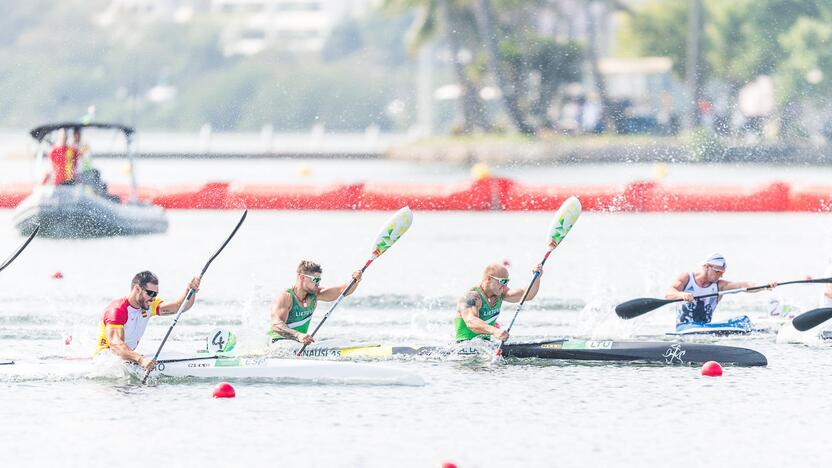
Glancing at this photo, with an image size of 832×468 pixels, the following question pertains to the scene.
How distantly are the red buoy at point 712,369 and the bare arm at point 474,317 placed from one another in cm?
226

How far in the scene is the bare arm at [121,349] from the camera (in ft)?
57.0

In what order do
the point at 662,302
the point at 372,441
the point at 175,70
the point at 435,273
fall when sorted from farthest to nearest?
the point at 175,70, the point at 435,273, the point at 662,302, the point at 372,441

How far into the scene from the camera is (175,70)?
162250 millimetres

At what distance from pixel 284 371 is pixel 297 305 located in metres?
1.55

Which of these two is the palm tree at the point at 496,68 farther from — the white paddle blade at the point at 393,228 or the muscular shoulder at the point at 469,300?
the muscular shoulder at the point at 469,300

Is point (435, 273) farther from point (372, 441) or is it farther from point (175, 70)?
point (175, 70)

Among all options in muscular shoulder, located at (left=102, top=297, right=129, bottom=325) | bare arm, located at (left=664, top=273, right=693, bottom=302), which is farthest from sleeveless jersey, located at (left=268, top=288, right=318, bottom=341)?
bare arm, located at (left=664, top=273, right=693, bottom=302)

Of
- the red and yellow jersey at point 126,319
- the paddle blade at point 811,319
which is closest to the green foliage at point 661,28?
the paddle blade at point 811,319

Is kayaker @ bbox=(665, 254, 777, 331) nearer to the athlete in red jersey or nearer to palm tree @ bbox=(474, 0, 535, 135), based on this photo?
the athlete in red jersey

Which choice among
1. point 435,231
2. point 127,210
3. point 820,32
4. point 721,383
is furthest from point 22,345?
point 820,32

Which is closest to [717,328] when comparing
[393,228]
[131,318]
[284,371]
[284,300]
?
[393,228]

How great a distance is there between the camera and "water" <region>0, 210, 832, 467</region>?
1477 cm

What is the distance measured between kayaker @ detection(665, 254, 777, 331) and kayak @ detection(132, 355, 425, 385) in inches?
199

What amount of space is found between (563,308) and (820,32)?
58.9m
